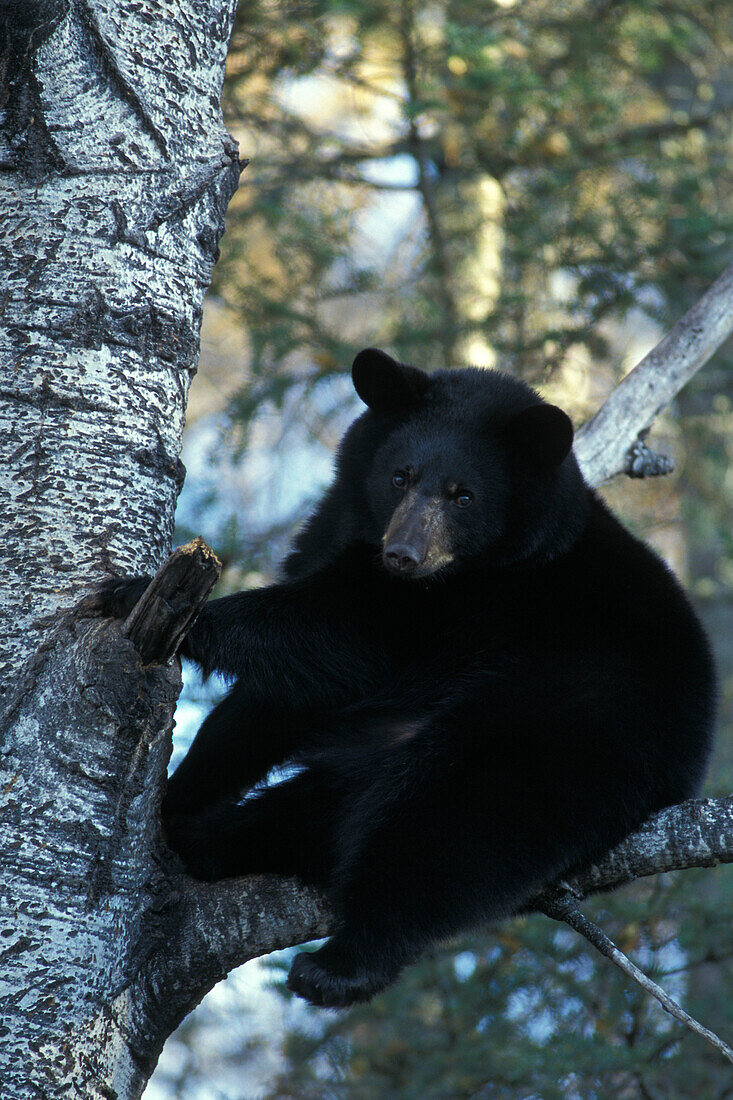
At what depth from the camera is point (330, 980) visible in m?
2.69

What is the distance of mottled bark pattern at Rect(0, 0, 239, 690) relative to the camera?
7.67 ft

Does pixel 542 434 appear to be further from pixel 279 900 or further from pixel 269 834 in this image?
pixel 279 900

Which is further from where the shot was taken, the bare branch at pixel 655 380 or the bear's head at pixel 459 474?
the bare branch at pixel 655 380

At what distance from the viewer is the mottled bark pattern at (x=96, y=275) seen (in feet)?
7.67

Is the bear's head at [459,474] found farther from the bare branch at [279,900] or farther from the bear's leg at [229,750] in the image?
the bare branch at [279,900]

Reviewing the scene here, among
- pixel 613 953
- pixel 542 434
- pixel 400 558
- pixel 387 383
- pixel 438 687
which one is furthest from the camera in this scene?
pixel 387 383

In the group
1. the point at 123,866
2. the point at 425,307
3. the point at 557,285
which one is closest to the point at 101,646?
the point at 123,866

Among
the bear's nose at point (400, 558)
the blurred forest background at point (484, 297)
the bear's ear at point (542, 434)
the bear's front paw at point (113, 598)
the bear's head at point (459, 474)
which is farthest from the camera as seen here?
the blurred forest background at point (484, 297)

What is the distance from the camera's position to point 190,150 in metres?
2.65

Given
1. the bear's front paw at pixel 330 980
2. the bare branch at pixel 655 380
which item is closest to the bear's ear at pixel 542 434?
the bare branch at pixel 655 380

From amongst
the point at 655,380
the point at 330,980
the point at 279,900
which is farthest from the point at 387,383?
the point at 330,980

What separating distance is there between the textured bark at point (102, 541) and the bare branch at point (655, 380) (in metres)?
1.60

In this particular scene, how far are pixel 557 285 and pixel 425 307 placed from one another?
9.20 feet

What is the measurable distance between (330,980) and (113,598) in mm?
1200
